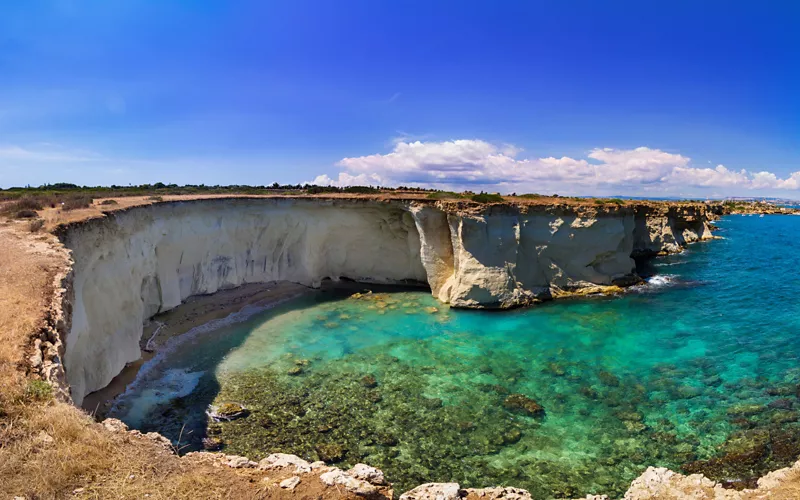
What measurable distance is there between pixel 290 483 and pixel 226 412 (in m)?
8.79

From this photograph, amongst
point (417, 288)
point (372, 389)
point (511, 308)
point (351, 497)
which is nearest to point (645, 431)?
point (372, 389)

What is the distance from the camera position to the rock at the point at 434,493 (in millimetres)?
→ 5754

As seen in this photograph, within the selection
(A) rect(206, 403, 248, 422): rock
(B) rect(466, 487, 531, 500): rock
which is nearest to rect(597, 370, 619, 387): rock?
(B) rect(466, 487, 531, 500): rock

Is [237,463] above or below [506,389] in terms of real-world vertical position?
above

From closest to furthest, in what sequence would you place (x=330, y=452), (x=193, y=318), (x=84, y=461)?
(x=84, y=461) < (x=330, y=452) < (x=193, y=318)

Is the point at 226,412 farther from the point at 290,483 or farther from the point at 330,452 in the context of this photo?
the point at 290,483

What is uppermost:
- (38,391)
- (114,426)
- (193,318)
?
(38,391)

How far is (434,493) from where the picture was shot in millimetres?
5891

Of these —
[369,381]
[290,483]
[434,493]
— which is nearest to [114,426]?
[290,483]

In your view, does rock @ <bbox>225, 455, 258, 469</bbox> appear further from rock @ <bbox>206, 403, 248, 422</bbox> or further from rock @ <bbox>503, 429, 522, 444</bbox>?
rock @ <bbox>503, 429, 522, 444</bbox>

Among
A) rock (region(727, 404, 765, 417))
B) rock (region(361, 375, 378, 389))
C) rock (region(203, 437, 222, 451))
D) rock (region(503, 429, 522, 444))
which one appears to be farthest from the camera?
rock (region(361, 375, 378, 389))

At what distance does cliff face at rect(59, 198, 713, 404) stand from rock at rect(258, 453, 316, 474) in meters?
15.4

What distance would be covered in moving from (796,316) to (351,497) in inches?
1002

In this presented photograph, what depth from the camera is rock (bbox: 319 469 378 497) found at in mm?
5633
